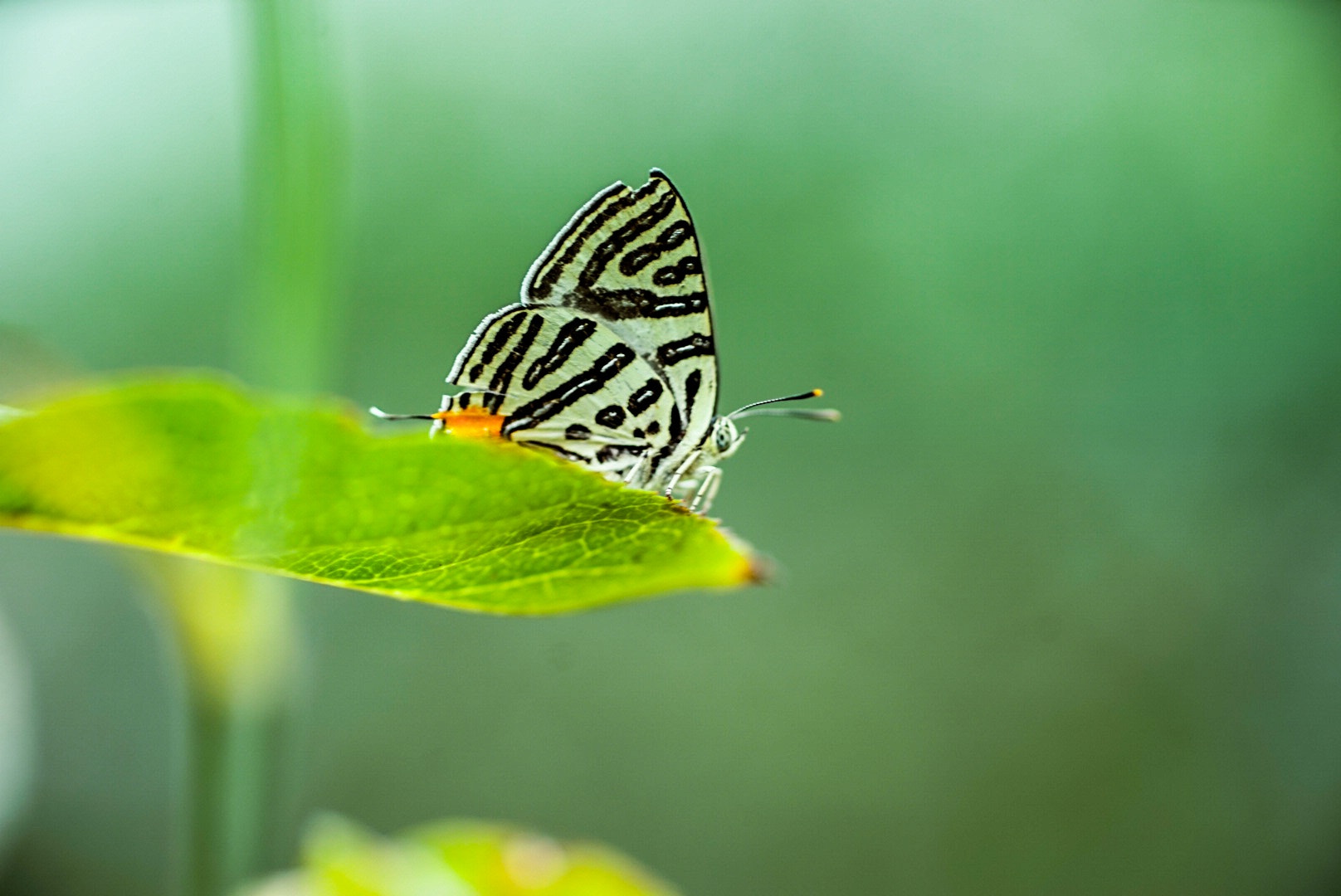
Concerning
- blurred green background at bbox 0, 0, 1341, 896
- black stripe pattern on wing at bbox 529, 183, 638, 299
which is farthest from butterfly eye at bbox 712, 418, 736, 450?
blurred green background at bbox 0, 0, 1341, 896

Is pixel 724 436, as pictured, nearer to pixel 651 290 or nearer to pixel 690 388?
pixel 690 388

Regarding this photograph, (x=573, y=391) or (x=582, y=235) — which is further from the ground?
(x=582, y=235)

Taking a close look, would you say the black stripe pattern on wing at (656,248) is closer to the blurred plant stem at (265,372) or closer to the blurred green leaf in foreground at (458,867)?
the blurred plant stem at (265,372)

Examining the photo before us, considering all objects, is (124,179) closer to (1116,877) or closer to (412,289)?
(412,289)

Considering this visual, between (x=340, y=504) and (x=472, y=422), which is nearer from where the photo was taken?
(x=340, y=504)

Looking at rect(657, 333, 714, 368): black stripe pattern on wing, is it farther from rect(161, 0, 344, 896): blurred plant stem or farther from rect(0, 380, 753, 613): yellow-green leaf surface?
rect(0, 380, 753, 613): yellow-green leaf surface

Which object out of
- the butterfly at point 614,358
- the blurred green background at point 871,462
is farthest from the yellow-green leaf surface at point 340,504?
the blurred green background at point 871,462

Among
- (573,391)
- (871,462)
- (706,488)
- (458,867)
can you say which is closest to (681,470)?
(706,488)
